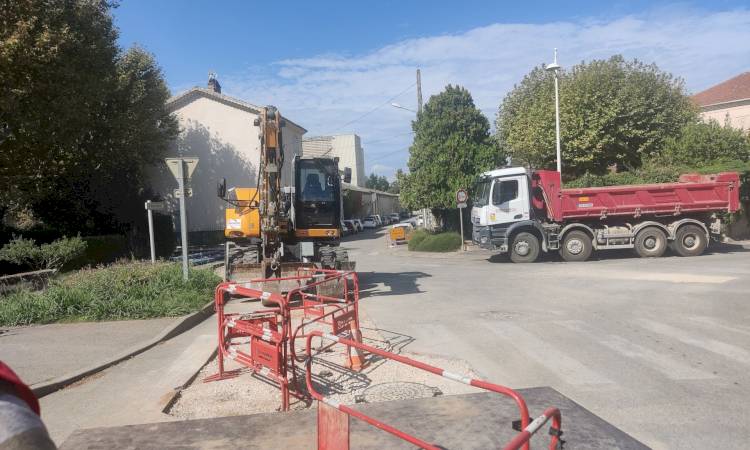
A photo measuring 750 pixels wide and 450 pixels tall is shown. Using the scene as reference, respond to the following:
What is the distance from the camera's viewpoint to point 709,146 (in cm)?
2450

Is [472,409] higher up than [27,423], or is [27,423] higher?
→ [27,423]

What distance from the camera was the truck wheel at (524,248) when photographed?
18500 millimetres

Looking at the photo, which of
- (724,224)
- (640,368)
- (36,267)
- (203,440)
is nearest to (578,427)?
(203,440)

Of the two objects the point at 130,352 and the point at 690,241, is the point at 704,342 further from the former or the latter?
the point at 690,241

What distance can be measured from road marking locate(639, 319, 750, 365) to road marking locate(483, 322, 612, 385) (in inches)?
73.2

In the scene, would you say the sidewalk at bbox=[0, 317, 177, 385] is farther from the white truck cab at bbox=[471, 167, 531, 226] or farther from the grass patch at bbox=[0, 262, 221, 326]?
the white truck cab at bbox=[471, 167, 531, 226]

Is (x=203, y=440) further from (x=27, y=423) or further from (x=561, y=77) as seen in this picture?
(x=561, y=77)

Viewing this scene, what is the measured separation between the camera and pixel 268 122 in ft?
40.1

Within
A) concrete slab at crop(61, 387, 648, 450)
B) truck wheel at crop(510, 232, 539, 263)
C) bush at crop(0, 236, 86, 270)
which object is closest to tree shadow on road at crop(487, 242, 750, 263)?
truck wheel at crop(510, 232, 539, 263)

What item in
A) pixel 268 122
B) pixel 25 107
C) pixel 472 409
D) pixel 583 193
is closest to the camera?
pixel 472 409

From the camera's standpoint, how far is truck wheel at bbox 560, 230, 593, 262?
719 inches

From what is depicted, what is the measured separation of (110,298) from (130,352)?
3.11 metres

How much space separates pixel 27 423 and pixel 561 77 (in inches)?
1328

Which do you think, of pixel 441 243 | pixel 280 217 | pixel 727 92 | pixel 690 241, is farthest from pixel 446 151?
pixel 727 92
